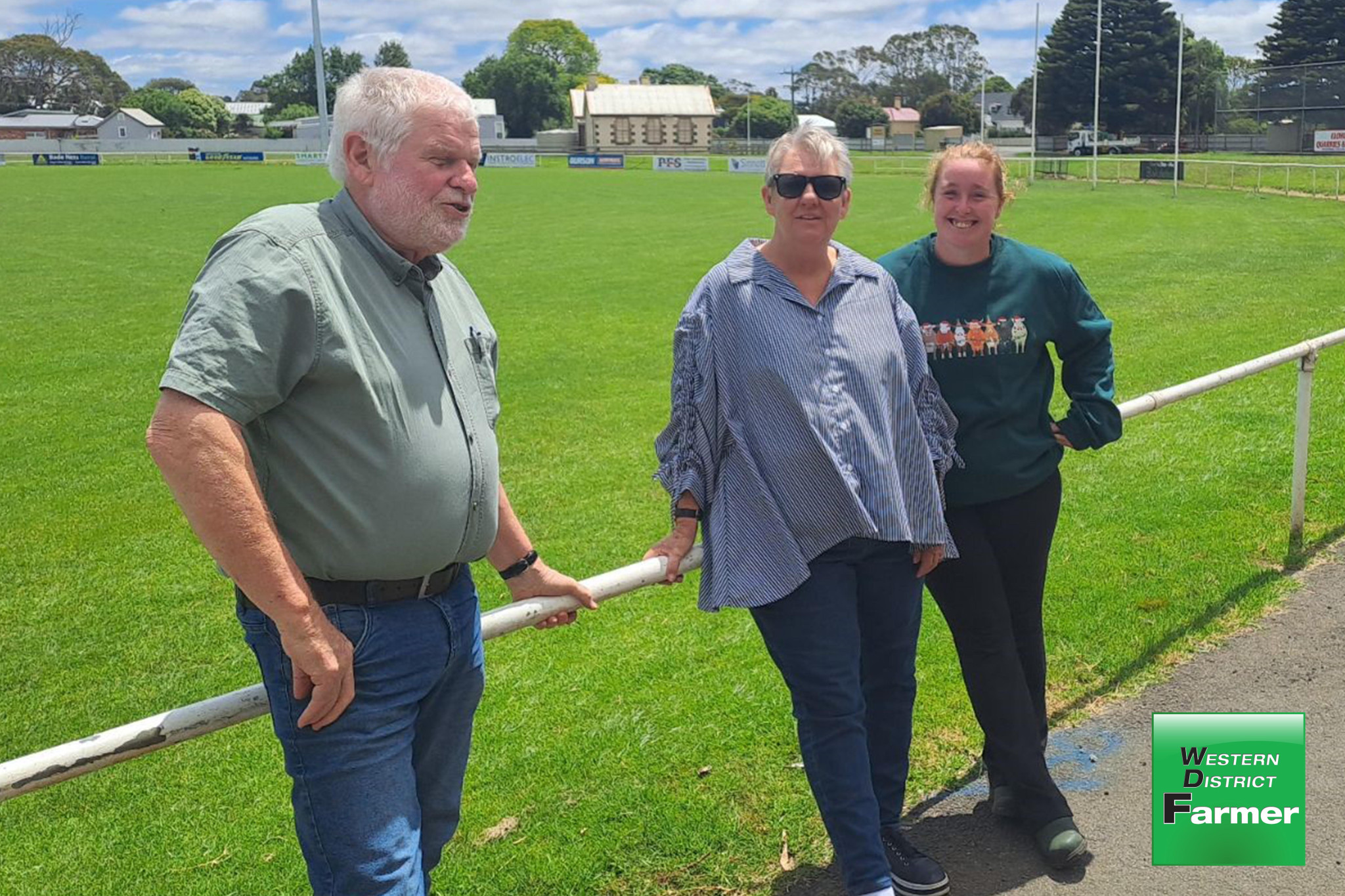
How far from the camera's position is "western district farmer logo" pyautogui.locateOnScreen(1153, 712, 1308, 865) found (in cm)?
336

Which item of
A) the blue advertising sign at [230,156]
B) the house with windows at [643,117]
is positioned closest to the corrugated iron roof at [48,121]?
the house with windows at [643,117]

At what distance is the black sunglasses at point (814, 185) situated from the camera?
2984 mm

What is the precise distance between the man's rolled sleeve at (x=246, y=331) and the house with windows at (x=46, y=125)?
11858 centimetres

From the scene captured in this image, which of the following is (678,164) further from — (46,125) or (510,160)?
(46,125)

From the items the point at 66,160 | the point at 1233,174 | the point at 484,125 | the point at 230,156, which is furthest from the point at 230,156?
the point at 1233,174

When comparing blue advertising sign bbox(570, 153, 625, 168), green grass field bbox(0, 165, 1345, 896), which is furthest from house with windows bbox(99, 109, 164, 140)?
green grass field bbox(0, 165, 1345, 896)

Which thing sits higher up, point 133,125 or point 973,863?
point 133,125

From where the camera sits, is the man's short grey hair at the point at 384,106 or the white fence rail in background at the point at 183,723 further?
the man's short grey hair at the point at 384,106

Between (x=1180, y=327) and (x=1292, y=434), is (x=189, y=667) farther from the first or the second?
(x=1180, y=327)

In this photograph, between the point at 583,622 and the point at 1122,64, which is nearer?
the point at 583,622

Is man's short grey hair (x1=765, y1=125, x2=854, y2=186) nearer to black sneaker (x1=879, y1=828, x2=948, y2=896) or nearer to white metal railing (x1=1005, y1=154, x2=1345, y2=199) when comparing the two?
black sneaker (x1=879, y1=828, x2=948, y2=896)

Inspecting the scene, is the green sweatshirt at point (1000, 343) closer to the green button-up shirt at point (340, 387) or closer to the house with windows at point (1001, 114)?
the green button-up shirt at point (340, 387)

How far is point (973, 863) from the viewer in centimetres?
341

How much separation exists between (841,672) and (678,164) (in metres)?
64.8
